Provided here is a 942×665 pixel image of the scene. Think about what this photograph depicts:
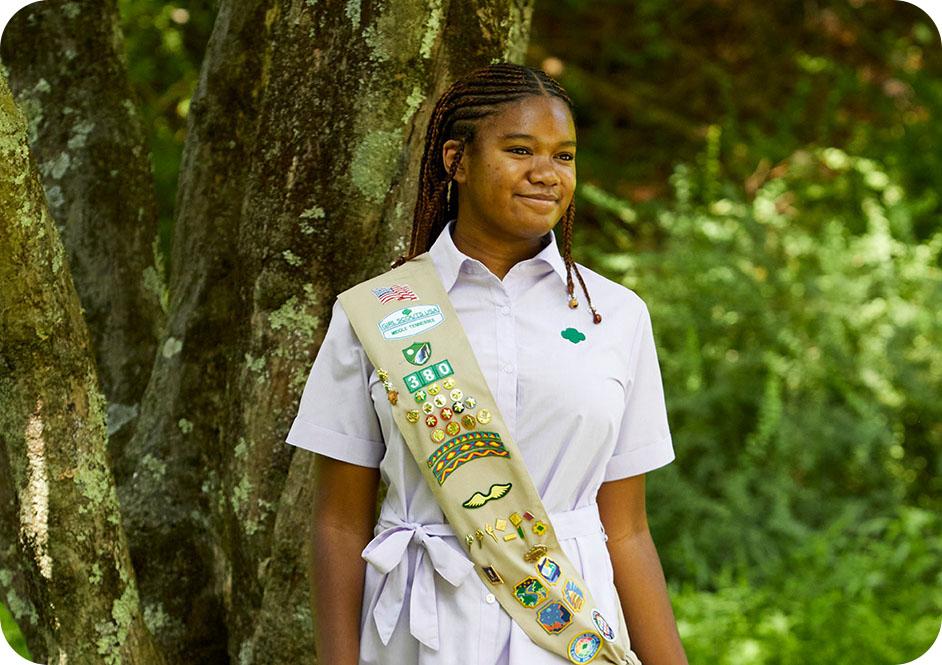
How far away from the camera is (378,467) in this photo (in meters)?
1.85

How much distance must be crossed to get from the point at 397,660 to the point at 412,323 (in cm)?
47

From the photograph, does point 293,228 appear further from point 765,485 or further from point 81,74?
point 765,485

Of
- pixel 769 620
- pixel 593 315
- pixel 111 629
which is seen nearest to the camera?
pixel 593 315

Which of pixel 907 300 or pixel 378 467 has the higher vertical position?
pixel 378 467

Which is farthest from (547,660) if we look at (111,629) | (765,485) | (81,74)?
(765,485)

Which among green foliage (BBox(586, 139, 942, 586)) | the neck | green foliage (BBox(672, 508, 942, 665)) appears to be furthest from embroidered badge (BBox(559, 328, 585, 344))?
green foliage (BBox(586, 139, 942, 586))

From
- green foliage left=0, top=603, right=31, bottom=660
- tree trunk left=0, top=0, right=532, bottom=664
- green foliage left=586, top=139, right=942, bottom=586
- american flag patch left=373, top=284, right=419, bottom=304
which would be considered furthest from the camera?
green foliage left=586, top=139, right=942, bottom=586

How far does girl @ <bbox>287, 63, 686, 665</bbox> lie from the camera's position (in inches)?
69.5

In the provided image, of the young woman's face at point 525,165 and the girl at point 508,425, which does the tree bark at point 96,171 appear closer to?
the girl at point 508,425

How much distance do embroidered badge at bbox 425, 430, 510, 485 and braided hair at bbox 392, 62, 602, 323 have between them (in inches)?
9.7

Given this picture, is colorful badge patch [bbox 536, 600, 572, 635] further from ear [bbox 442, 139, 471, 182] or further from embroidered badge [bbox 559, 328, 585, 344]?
ear [bbox 442, 139, 471, 182]

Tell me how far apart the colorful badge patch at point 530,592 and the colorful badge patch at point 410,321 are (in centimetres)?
38

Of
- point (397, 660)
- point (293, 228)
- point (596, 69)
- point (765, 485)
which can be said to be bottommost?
point (765, 485)

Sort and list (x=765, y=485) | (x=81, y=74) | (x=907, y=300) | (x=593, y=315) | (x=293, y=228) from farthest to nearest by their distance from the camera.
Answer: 1. (x=907, y=300)
2. (x=765, y=485)
3. (x=81, y=74)
4. (x=293, y=228)
5. (x=593, y=315)
